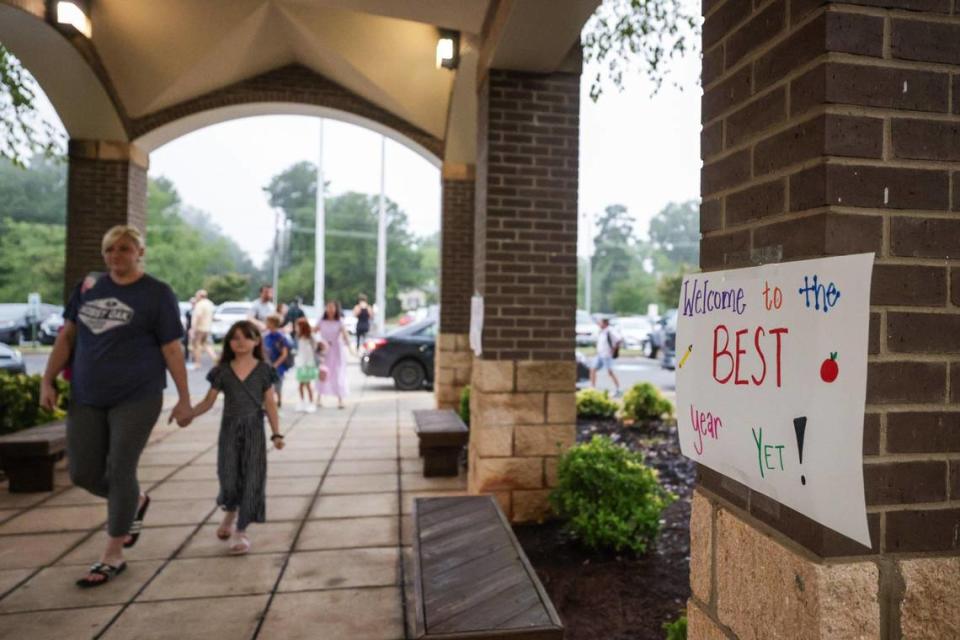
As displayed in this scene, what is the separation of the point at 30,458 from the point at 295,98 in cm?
584

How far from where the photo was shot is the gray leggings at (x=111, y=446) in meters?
3.40

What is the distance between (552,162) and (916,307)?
3782 mm

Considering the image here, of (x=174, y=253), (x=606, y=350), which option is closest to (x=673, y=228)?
(x=174, y=253)

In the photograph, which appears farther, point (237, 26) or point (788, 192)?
point (237, 26)

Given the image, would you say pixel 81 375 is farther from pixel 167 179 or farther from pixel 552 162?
pixel 167 179

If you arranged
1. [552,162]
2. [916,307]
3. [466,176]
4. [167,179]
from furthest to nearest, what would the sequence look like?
1. [167,179]
2. [466,176]
3. [552,162]
4. [916,307]

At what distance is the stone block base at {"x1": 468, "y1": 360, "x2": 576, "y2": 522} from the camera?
15.3ft

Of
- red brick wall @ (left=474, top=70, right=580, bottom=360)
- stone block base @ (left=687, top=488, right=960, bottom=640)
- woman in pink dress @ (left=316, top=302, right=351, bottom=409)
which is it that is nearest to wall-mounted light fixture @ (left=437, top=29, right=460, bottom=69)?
red brick wall @ (left=474, top=70, right=580, bottom=360)

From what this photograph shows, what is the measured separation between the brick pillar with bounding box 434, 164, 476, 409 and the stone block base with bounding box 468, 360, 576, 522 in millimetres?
4126

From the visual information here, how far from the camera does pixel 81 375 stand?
339cm

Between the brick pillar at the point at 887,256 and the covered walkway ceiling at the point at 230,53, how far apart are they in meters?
4.25

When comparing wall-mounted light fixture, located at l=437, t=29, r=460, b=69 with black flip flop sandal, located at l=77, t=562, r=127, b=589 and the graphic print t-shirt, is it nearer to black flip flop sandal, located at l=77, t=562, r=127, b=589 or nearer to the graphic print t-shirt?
the graphic print t-shirt

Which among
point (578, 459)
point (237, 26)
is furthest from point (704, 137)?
point (237, 26)

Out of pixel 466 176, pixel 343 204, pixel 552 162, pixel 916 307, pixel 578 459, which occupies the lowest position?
pixel 578 459
